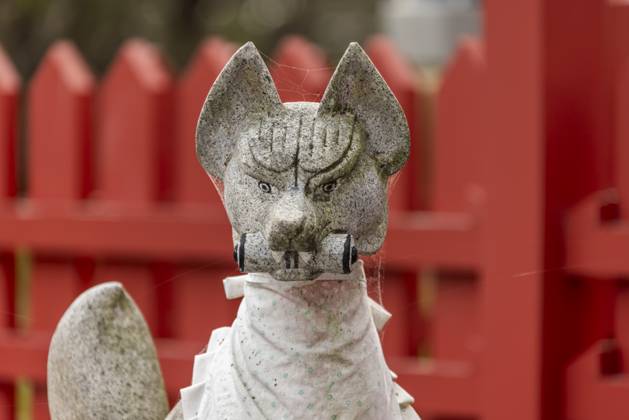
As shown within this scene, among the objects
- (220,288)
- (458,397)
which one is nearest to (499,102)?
(458,397)

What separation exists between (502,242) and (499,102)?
37 cm

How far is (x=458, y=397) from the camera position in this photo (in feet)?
12.4

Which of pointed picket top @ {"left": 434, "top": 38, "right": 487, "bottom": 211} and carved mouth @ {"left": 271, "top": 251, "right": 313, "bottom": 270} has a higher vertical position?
pointed picket top @ {"left": 434, "top": 38, "right": 487, "bottom": 211}

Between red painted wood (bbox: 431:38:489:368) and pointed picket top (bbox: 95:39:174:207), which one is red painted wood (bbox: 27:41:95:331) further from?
red painted wood (bbox: 431:38:489:368)

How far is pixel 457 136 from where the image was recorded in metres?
3.89

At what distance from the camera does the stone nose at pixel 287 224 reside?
204cm

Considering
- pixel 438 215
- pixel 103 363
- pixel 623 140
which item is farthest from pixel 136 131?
pixel 103 363

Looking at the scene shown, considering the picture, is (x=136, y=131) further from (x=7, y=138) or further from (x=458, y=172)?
(x=458, y=172)

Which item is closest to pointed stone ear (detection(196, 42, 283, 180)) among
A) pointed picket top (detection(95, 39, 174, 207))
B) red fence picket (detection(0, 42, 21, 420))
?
pointed picket top (detection(95, 39, 174, 207))

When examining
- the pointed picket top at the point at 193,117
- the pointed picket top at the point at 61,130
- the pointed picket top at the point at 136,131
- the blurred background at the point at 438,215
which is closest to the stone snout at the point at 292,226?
the blurred background at the point at 438,215

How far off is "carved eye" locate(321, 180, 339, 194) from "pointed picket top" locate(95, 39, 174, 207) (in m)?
2.19

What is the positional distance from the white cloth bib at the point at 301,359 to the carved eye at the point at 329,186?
0.51 ft

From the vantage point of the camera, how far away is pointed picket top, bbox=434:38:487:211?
386 centimetres

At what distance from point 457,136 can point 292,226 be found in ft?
6.33
